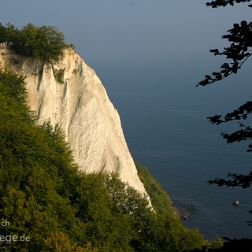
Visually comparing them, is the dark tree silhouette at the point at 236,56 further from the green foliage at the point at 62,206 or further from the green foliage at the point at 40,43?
the green foliage at the point at 40,43

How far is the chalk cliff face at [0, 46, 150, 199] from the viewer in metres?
53.9

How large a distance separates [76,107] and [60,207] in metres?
21.0

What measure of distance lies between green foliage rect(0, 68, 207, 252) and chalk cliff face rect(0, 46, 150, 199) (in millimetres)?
5310

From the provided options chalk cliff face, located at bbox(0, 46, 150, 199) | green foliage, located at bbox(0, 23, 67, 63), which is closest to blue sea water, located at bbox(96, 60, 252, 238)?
chalk cliff face, located at bbox(0, 46, 150, 199)

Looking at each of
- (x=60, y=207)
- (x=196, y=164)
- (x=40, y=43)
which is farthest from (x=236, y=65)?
(x=196, y=164)

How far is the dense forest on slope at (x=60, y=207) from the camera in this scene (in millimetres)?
34125

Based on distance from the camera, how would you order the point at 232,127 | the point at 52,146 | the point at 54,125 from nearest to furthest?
the point at 52,146 < the point at 54,125 < the point at 232,127

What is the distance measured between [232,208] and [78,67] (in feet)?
163

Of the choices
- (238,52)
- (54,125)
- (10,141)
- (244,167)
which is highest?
(244,167)

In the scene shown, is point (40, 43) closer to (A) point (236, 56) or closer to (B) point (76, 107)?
(B) point (76, 107)

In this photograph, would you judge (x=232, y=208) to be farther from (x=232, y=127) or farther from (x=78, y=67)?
(x=232, y=127)

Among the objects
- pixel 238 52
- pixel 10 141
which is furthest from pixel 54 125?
pixel 238 52

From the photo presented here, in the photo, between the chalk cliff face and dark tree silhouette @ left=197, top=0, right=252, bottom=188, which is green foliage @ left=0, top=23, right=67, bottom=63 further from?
dark tree silhouette @ left=197, top=0, right=252, bottom=188

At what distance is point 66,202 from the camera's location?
1497 inches
